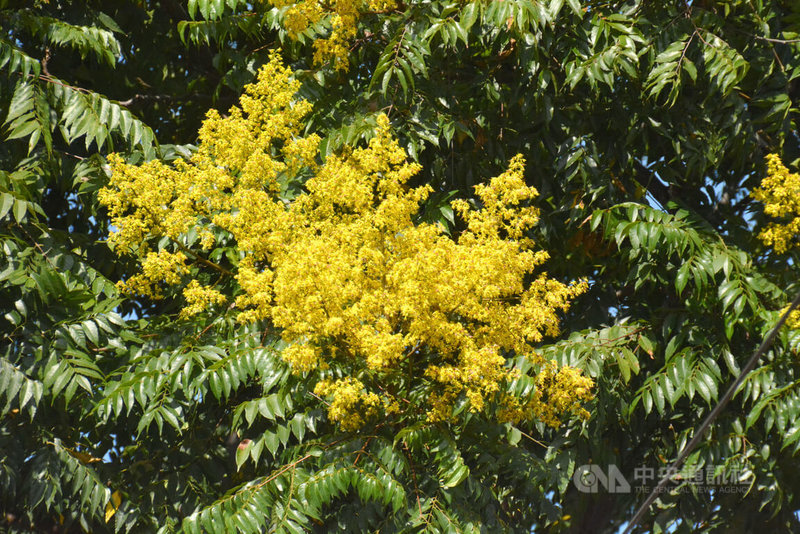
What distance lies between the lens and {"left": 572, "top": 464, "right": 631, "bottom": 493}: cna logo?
4.54 meters

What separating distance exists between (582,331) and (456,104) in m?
1.25

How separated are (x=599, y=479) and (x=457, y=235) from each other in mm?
1352

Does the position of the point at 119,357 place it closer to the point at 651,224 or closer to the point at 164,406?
the point at 164,406

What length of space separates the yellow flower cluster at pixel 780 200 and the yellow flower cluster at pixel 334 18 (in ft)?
6.04

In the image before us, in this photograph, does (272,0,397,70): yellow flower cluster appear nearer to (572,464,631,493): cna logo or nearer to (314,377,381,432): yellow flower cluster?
(314,377,381,432): yellow flower cluster

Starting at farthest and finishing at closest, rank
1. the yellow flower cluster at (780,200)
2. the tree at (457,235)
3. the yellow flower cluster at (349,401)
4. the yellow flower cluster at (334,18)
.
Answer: the yellow flower cluster at (334,18)
the yellow flower cluster at (780,200)
the tree at (457,235)
the yellow flower cluster at (349,401)

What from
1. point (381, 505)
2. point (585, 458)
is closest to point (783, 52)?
point (585, 458)

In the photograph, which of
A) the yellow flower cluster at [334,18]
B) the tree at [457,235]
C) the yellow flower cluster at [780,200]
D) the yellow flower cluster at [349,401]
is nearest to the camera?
the yellow flower cluster at [349,401]

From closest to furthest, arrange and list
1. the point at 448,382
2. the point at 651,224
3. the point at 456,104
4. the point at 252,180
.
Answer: the point at 448,382 → the point at 252,180 → the point at 651,224 → the point at 456,104

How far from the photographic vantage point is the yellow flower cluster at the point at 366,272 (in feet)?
10.5

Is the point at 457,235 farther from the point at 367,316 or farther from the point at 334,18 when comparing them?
the point at 367,316

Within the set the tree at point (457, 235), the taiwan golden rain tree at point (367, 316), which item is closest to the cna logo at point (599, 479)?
the tree at point (457, 235)

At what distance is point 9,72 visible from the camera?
174 inches

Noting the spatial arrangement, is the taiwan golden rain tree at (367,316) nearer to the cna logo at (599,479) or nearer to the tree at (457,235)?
the tree at (457,235)
